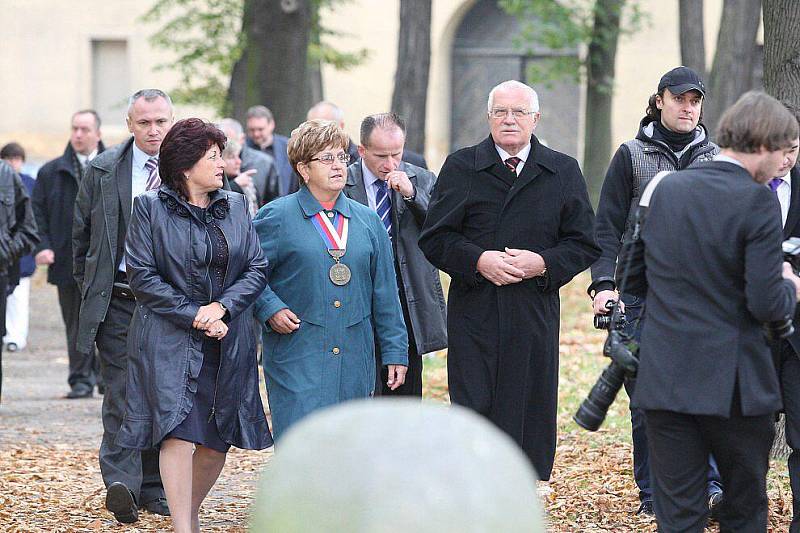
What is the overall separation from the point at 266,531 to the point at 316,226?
11.5ft

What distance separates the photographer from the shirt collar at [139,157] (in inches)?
307

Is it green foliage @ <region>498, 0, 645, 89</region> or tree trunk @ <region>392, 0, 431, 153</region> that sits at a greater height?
green foliage @ <region>498, 0, 645, 89</region>

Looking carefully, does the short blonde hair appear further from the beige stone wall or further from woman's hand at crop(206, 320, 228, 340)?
the beige stone wall

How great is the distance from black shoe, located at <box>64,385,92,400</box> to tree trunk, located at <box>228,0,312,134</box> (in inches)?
216

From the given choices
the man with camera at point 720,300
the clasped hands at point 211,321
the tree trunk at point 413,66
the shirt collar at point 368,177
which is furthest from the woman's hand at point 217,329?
the tree trunk at point 413,66

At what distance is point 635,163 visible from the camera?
7.17 meters

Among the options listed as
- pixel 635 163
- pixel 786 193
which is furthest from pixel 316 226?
pixel 786 193

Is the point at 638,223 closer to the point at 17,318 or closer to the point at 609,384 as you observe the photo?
the point at 609,384

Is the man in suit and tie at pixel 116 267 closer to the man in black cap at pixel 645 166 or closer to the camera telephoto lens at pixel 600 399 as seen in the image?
the man in black cap at pixel 645 166

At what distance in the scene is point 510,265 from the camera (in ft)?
22.2

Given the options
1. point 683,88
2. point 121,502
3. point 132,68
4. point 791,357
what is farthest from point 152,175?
point 132,68

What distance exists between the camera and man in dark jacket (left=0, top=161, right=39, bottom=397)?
10.8 metres

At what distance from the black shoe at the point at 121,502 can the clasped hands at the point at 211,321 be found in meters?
1.31

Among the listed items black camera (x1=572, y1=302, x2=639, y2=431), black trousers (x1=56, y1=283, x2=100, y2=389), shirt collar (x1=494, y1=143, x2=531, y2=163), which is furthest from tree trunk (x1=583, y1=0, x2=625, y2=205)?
black camera (x1=572, y1=302, x2=639, y2=431)
